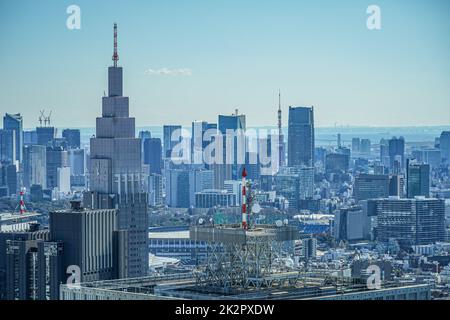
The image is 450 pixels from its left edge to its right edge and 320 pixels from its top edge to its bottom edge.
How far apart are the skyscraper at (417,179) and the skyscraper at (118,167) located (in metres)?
12.8

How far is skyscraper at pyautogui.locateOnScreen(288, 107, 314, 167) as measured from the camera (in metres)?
32.5

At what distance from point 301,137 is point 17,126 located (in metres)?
12.2

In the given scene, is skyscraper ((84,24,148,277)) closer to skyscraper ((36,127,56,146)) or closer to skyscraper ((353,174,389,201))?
skyscraper ((36,127,56,146))

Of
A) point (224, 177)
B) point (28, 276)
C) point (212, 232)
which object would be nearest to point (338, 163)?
point (224, 177)

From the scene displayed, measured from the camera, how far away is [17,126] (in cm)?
2655

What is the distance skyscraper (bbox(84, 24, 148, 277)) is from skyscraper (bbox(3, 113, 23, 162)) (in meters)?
1.86

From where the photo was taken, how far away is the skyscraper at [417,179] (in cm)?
3441

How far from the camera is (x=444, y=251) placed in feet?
92.1

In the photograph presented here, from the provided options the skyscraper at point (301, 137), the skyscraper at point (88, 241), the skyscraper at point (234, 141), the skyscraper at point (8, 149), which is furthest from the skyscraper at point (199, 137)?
the skyscraper at point (88, 241)

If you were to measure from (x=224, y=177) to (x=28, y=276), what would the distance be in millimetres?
16572

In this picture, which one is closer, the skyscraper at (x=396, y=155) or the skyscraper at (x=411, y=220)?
the skyscraper at (x=411, y=220)

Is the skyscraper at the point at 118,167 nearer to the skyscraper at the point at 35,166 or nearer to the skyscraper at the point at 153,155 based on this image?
the skyscraper at the point at 153,155

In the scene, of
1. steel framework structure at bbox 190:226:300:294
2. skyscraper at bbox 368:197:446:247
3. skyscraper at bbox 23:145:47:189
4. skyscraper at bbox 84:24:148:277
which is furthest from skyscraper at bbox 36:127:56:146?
steel framework structure at bbox 190:226:300:294
